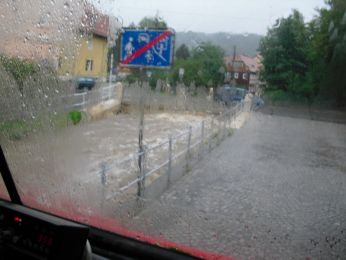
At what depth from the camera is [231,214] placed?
2715 mm

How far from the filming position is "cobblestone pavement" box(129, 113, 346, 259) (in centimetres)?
207

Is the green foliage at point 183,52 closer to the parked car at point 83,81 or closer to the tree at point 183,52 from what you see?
the tree at point 183,52

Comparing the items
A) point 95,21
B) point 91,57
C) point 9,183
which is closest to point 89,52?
point 91,57

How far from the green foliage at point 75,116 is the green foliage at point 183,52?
37.5 inches

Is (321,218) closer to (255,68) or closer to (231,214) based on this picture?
(231,214)

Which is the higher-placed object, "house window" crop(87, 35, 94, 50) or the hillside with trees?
the hillside with trees

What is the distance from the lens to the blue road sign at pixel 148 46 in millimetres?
2844

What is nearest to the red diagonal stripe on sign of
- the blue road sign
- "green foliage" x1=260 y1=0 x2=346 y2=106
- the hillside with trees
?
the blue road sign

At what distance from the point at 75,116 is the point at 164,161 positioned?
1803 mm

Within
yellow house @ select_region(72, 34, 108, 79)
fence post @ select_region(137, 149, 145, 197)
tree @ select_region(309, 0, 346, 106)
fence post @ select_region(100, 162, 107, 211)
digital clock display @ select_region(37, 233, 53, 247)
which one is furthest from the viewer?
fence post @ select_region(137, 149, 145, 197)

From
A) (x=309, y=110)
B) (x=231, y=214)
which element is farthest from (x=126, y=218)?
(x=309, y=110)

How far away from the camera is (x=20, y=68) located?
2.32 m

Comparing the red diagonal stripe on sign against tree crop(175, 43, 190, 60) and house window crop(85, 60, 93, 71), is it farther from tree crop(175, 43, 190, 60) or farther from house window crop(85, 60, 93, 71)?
house window crop(85, 60, 93, 71)

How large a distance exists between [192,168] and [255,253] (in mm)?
2529
